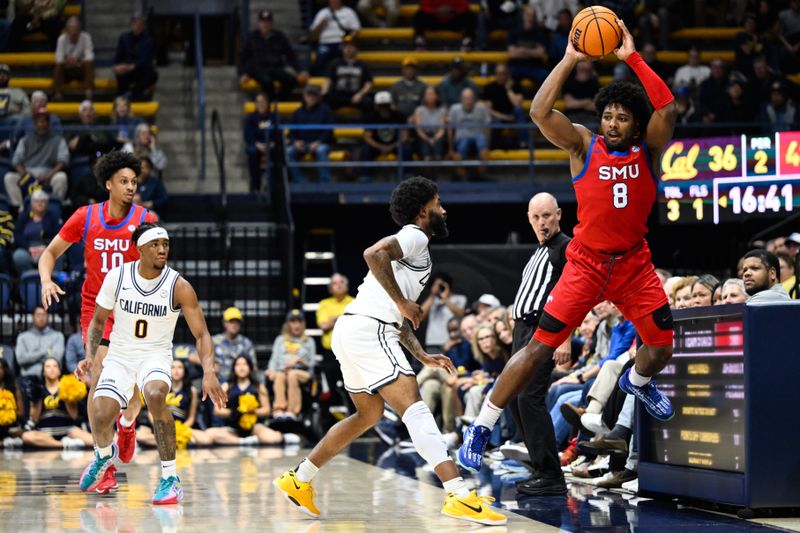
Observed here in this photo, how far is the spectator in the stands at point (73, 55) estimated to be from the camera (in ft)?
65.8

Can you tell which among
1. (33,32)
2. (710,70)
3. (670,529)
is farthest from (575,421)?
(33,32)

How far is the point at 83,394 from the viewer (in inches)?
578

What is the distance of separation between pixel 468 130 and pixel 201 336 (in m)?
10.8

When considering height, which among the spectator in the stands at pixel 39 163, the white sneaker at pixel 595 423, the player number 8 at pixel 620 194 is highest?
the spectator in the stands at pixel 39 163

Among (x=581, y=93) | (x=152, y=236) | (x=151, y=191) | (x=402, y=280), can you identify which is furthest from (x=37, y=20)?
(x=402, y=280)

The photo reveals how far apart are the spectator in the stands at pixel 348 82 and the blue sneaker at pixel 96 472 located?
1108 centimetres

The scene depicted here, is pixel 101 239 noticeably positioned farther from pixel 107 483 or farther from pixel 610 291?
pixel 610 291

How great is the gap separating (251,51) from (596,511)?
13381 mm

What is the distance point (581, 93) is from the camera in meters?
19.4

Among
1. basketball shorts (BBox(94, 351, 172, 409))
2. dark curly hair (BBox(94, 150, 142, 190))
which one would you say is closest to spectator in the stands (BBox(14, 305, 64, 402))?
dark curly hair (BBox(94, 150, 142, 190))

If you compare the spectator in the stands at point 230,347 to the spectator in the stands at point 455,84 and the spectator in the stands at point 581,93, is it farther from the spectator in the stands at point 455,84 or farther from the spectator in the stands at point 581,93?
the spectator in the stands at point 581,93

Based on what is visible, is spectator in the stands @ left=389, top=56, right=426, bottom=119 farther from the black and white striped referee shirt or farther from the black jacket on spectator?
the black and white striped referee shirt

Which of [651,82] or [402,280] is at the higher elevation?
[651,82]

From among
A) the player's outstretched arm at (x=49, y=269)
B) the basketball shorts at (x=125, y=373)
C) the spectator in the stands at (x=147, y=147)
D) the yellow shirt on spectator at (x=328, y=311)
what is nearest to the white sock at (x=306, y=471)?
the basketball shorts at (x=125, y=373)
